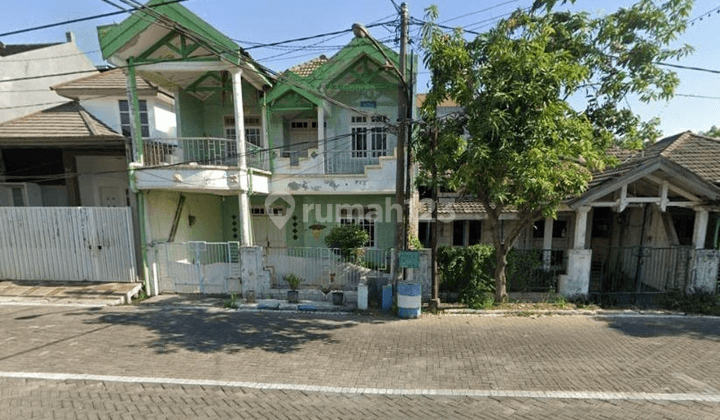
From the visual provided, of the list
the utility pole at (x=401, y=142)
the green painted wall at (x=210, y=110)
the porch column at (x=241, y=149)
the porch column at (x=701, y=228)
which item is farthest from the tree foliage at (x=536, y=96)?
the green painted wall at (x=210, y=110)

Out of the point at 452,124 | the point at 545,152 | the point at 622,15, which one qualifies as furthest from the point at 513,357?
the point at 622,15

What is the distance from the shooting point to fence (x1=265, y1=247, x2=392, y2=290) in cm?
876

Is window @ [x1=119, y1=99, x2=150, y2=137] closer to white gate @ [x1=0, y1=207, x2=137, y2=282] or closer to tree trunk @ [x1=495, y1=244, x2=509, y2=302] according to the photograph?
white gate @ [x1=0, y1=207, x2=137, y2=282]

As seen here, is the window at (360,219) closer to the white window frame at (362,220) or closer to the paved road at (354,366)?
the white window frame at (362,220)

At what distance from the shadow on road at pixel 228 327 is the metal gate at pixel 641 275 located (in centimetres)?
717

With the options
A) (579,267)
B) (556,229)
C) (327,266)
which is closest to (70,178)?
(327,266)

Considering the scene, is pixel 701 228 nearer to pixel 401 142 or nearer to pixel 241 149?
pixel 401 142

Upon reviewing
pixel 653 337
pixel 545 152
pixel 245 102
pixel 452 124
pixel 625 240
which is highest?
pixel 245 102

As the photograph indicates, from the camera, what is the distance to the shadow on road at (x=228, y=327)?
5.83m

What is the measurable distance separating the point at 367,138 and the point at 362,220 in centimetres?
295

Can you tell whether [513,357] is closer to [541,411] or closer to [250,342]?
[541,411]

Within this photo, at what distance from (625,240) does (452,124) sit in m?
9.25

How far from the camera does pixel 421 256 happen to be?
Answer: 8.04 m

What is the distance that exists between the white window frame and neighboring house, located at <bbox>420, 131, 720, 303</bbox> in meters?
1.80
